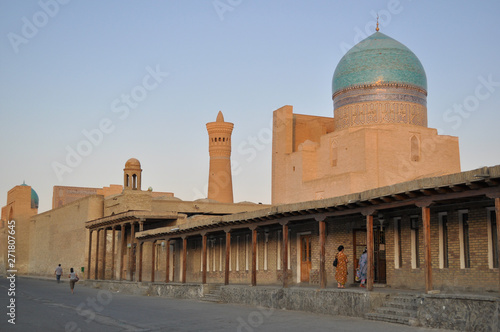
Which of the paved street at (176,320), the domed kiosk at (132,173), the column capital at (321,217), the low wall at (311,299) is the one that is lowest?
the paved street at (176,320)

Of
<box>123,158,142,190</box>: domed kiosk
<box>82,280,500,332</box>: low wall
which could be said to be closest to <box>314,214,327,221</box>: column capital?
<box>82,280,500,332</box>: low wall

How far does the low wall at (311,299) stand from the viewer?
1342cm

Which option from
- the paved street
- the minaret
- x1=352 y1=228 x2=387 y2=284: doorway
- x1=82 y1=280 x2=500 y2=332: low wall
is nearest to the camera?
x1=82 y1=280 x2=500 y2=332: low wall

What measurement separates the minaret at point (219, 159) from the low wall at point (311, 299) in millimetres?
35443

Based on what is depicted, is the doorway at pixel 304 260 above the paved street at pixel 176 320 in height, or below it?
above

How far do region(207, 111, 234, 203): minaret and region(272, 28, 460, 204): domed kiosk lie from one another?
21.9 m

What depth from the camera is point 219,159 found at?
180ft

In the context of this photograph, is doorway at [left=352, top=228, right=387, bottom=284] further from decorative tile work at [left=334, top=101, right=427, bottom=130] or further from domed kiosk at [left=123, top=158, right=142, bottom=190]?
domed kiosk at [left=123, top=158, right=142, bottom=190]

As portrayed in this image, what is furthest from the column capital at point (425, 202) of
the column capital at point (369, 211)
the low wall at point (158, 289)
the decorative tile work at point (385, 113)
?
the decorative tile work at point (385, 113)

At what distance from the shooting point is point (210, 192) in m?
55.2

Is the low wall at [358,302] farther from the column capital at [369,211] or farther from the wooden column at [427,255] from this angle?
the column capital at [369,211]

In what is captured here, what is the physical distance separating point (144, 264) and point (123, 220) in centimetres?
484

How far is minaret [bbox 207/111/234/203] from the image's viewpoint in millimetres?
54750

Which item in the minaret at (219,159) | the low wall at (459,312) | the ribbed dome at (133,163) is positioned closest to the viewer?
the low wall at (459,312)
